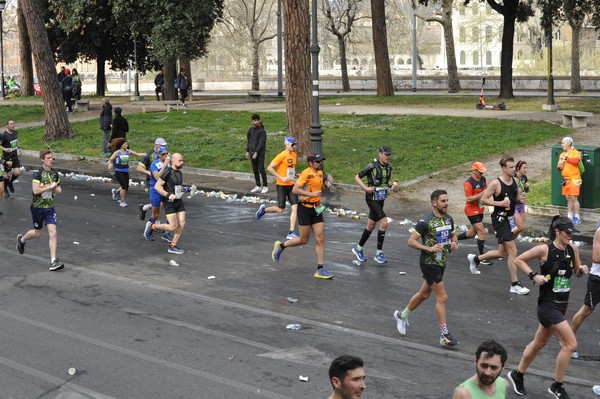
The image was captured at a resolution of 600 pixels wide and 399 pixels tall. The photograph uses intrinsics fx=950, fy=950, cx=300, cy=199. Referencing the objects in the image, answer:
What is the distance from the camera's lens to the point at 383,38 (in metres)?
44.7

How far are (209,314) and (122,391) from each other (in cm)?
298

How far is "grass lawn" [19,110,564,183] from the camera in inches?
1039

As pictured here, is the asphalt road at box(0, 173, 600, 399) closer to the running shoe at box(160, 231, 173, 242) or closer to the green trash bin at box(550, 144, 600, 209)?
the running shoe at box(160, 231, 173, 242)

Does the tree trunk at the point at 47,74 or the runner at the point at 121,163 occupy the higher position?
the tree trunk at the point at 47,74

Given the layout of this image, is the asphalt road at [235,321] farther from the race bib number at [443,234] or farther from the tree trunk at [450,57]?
the tree trunk at [450,57]

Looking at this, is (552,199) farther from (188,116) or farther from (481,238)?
(188,116)

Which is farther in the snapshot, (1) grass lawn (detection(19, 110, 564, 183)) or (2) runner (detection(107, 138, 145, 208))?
(1) grass lawn (detection(19, 110, 564, 183))

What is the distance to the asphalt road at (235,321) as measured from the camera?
30.8ft

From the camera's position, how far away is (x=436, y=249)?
10562mm

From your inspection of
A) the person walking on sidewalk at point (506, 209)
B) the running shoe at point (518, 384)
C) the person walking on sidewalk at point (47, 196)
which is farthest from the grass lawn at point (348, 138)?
the running shoe at point (518, 384)

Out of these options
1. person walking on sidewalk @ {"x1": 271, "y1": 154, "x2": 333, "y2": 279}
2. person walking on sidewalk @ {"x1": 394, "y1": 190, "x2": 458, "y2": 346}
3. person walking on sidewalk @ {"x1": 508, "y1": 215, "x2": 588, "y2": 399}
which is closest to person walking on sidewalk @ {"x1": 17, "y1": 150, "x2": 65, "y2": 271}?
person walking on sidewalk @ {"x1": 271, "y1": 154, "x2": 333, "y2": 279}

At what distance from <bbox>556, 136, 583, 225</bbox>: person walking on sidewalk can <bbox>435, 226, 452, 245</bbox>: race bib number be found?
28.7ft

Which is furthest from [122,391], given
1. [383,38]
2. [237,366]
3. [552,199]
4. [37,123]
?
[383,38]

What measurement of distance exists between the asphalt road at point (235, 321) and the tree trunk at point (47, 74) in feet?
57.5
